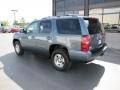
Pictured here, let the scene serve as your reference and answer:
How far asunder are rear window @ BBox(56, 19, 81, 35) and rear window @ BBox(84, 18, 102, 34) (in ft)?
1.14

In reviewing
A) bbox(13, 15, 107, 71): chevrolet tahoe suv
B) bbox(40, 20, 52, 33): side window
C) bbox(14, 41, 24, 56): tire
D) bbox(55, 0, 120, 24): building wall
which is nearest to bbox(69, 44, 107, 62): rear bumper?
bbox(13, 15, 107, 71): chevrolet tahoe suv

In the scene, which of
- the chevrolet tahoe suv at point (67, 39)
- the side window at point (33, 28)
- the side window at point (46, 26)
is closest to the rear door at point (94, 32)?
the chevrolet tahoe suv at point (67, 39)

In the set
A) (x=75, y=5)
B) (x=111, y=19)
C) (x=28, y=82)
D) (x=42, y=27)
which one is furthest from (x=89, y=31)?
(x=75, y=5)

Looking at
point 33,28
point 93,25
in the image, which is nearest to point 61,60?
point 93,25

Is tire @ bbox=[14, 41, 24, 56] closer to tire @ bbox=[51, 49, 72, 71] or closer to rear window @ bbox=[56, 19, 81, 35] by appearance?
tire @ bbox=[51, 49, 72, 71]

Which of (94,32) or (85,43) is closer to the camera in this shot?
(85,43)

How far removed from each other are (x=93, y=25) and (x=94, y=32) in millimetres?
286

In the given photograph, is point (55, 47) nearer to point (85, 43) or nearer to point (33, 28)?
point (85, 43)

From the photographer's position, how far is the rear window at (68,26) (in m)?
4.61

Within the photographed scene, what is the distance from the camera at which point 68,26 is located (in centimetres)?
490

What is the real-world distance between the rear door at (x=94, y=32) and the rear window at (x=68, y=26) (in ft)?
1.14

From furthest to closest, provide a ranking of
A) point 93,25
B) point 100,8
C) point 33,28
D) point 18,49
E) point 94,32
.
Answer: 1. point 100,8
2. point 18,49
3. point 33,28
4. point 93,25
5. point 94,32

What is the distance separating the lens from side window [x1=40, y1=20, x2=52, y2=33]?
554 cm

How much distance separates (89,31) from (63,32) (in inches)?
34.4
